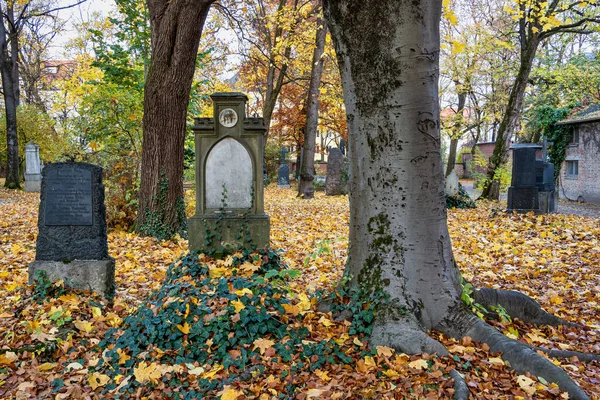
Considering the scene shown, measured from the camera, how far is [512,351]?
10.5 ft

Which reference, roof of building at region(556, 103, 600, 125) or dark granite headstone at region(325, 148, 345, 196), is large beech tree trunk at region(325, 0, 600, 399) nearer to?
dark granite headstone at region(325, 148, 345, 196)

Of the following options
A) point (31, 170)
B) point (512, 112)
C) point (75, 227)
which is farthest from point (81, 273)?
point (31, 170)

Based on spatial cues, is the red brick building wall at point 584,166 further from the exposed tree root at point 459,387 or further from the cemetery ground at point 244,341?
the exposed tree root at point 459,387

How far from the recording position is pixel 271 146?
109ft

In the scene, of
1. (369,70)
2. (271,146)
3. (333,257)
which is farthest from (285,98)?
(369,70)

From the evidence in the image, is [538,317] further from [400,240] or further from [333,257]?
[333,257]

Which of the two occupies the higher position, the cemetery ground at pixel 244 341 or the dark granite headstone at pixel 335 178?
the dark granite headstone at pixel 335 178

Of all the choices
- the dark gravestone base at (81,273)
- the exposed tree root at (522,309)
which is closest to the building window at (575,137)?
the exposed tree root at (522,309)

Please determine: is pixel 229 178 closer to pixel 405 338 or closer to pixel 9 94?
pixel 405 338

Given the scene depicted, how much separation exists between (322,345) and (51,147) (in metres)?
25.3

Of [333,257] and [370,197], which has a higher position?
[370,197]

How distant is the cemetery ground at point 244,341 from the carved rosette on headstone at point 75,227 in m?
0.25

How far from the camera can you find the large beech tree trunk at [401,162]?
141 inches

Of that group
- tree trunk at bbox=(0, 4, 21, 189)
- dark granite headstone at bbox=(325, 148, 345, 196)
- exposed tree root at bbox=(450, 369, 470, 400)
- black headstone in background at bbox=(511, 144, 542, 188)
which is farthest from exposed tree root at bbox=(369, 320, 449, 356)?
tree trunk at bbox=(0, 4, 21, 189)
